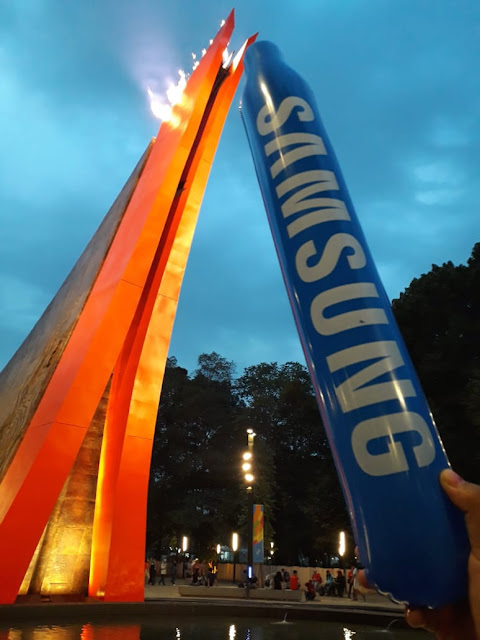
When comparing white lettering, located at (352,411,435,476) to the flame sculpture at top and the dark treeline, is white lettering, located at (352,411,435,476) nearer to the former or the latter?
the flame sculpture at top

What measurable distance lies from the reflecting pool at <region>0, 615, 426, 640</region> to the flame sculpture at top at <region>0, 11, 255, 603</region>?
93 cm

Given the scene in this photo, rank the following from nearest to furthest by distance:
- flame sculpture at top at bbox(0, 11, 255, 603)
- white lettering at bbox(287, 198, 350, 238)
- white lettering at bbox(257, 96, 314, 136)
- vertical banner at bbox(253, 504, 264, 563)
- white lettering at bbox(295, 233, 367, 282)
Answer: white lettering at bbox(295, 233, 367, 282) < white lettering at bbox(287, 198, 350, 238) < white lettering at bbox(257, 96, 314, 136) < flame sculpture at top at bbox(0, 11, 255, 603) < vertical banner at bbox(253, 504, 264, 563)

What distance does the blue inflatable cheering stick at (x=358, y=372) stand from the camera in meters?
2.05

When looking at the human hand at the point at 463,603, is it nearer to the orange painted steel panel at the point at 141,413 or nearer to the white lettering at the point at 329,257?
the white lettering at the point at 329,257

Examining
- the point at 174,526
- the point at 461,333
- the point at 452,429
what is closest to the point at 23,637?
the point at 452,429

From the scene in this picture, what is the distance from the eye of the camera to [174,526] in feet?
124

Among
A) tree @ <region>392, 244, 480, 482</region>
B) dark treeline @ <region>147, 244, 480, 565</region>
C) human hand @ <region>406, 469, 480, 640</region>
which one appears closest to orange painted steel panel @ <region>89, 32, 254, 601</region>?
human hand @ <region>406, 469, 480, 640</region>

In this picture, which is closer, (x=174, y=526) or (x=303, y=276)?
(x=303, y=276)

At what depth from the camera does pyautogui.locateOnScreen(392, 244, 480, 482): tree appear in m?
19.3

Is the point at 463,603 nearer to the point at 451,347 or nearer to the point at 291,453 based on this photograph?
the point at 451,347

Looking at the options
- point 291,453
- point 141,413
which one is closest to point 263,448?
point 291,453

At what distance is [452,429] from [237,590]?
9.77m

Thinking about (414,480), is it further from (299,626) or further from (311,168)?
(299,626)

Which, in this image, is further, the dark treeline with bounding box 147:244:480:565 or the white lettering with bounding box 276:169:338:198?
the dark treeline with bounding box 147:244:480:565
